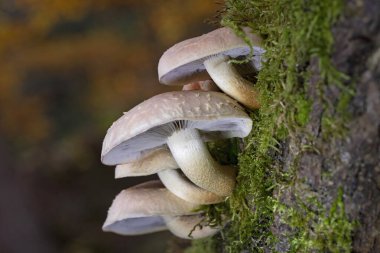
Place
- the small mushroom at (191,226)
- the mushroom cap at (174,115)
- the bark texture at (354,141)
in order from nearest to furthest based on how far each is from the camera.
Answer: the bark texture at (354,141)
the mushroom cap at (174,115)
the small mushroom at (191,226)

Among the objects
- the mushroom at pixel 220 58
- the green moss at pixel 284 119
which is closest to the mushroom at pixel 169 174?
the green moss at pixel 284 119

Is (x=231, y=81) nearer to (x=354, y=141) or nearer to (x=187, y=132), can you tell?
(x=187, y=132)

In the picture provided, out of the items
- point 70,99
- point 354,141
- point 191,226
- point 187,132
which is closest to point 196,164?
point 187,132

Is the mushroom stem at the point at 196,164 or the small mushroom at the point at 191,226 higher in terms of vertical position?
the mushroom stem at the point at 196,164

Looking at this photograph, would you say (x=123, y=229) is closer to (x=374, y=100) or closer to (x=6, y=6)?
(x=374, y=100)

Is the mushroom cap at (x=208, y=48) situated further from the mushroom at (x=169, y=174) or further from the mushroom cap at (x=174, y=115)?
→ the mushroom at (x=169, y=174)

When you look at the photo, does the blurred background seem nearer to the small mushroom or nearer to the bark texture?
the small mushroom
